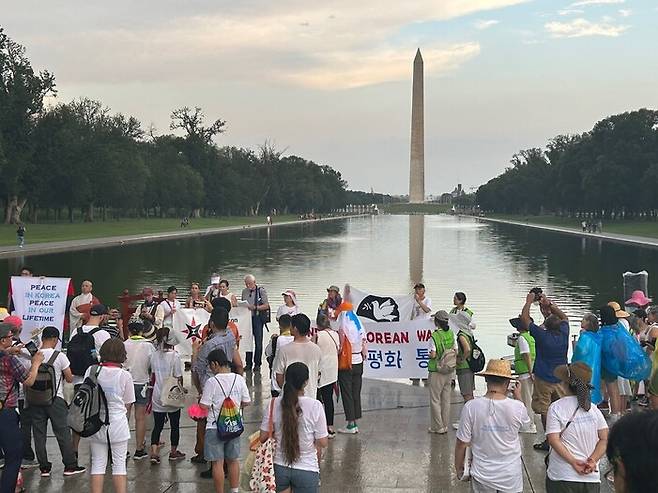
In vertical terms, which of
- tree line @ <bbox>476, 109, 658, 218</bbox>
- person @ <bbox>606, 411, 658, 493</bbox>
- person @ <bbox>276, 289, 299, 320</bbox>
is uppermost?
tree line @ <bbox>476, 109, 658, 218</bbox>

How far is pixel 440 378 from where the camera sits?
383 inches

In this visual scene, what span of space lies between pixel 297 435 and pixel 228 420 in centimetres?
143

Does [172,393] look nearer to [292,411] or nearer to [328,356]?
[328,356]

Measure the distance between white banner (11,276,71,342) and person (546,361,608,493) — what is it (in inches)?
355

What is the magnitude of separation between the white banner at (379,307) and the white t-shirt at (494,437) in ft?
21.6

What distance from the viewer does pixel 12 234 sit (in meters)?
60.0

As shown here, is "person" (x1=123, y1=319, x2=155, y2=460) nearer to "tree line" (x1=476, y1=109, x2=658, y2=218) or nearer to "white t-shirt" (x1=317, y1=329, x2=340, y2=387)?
"white t-shirt" (x1=317, y1=329, x2=340, y2=387)

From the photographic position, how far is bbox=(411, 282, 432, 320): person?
40.4 ft

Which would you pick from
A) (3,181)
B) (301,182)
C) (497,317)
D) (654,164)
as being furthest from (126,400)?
(301,182)

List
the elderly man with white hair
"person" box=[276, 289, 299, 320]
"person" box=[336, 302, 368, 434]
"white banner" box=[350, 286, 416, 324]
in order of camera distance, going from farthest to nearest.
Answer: the elderly man with white hair, "white banner" box=[350, 286, 416, 324], "person" box=[276, 289, 299, 320], "person" box=[336, 302, 368, 434]

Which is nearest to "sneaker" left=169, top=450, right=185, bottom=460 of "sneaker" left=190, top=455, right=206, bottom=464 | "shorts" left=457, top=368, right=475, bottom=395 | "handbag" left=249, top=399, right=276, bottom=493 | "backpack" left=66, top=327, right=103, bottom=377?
"sneaker" left=190, top=455, right=206, bottom=464

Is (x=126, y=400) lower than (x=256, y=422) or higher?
higher

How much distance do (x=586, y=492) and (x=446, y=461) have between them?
11.0 feet

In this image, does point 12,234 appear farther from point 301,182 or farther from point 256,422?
point 301,182
